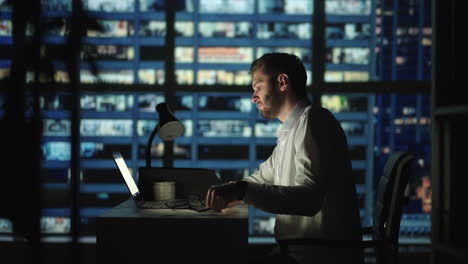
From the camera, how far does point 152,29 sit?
11.3ft

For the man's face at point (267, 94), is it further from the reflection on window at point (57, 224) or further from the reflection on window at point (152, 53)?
the reflection on window at point (57, 224)

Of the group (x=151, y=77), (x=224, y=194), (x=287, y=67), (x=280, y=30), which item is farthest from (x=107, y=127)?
(x=224, y=194)

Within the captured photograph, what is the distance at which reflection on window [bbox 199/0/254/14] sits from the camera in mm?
3494

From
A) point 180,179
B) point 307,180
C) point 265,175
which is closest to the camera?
point 307,180

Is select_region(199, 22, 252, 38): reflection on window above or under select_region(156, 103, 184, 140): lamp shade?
above

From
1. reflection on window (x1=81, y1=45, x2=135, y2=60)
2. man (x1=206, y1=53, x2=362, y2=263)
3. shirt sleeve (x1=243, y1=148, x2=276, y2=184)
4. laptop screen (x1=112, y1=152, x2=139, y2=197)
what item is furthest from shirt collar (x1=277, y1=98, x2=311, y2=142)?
reflection on window (x1=81, y1=45, x2=135, y2=60)

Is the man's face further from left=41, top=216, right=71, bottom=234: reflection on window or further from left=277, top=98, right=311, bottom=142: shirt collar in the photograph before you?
left=41, top=216, right=71, bottom=234: reflection on window

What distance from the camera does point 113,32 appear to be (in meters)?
3.49

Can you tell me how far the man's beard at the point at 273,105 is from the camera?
2049 mm

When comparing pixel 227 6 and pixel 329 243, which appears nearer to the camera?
pixel 329 243

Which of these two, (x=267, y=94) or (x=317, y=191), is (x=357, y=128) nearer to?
(x=267, y=94)

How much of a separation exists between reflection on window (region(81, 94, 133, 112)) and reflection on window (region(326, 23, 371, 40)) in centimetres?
153

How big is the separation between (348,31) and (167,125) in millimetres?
1823

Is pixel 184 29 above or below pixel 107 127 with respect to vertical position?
above
